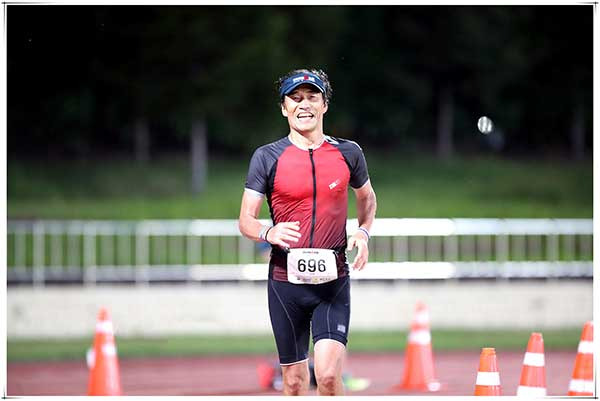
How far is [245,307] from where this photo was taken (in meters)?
16.0

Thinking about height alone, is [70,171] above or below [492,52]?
below

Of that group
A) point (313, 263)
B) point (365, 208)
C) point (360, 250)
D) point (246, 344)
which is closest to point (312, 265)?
point (313, 263)

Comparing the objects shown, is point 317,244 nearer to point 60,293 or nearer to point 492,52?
point 60,293

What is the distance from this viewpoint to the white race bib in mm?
6105

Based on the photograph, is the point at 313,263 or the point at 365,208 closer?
the point at 313,263

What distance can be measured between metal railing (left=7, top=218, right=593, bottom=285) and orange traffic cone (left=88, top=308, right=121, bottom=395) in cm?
772

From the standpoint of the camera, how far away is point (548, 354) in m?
14.2

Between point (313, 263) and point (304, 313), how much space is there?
36 centimetres

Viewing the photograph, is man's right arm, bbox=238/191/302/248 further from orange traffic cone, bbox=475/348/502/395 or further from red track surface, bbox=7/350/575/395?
red track surface, bbox=7/350/575/395

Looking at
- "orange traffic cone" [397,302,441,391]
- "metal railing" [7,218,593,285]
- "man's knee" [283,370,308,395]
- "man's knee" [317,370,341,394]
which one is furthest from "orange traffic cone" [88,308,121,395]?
"metal railing" [7,218,593,285]

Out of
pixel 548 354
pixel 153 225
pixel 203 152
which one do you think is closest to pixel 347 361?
pixel 548 354

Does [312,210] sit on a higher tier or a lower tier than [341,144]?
lower

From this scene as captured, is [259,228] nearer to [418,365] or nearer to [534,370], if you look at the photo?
[534,370]

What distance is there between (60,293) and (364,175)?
10.0m
